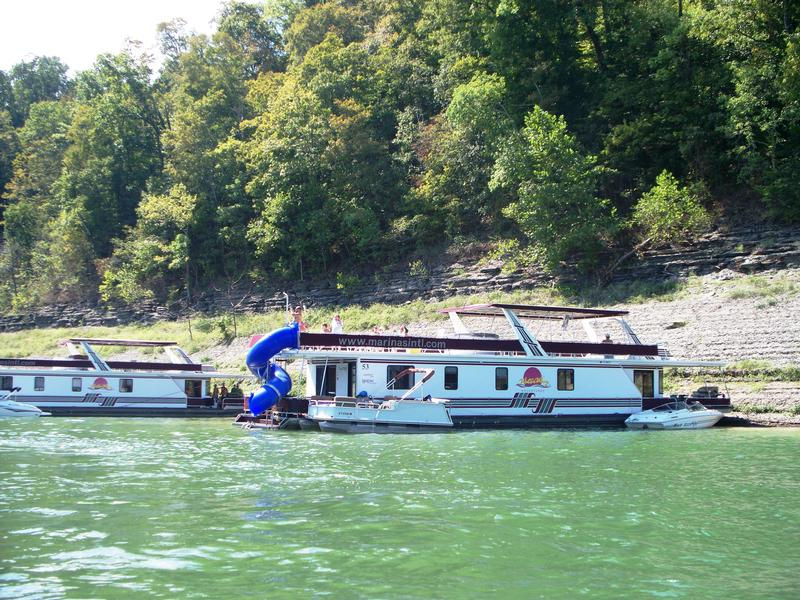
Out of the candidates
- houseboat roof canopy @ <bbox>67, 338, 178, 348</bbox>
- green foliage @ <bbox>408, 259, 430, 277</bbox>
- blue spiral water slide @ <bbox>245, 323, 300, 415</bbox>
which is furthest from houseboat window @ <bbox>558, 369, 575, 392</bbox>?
green foliage @ <bbox>408, 259, 430, 277</bbox>

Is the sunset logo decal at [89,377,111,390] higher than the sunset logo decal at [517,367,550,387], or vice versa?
the sunset logo decal at [517,367,550,387]

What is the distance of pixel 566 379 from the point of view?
28.4m

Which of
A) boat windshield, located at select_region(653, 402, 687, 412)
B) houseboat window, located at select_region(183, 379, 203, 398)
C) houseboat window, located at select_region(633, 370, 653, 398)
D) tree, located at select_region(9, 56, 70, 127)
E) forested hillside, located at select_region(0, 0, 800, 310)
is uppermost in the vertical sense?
tree, located at select_region(9, 56, 70, 127)

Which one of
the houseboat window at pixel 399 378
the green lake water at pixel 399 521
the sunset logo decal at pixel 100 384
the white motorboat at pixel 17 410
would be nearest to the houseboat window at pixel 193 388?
the sunset logo decal at pixel 100 384

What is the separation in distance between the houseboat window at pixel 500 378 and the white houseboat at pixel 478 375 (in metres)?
0.03

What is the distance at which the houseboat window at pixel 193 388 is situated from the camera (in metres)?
36.2

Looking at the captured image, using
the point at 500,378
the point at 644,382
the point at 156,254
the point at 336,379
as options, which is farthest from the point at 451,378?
the point at 156,254

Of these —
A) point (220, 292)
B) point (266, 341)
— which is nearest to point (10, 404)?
point (266, 341)

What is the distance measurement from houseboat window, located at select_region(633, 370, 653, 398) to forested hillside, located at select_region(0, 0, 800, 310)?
12.9 meters

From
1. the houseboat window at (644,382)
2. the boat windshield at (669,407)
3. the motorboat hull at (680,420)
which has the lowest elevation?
the motorboat hull at (680,420)

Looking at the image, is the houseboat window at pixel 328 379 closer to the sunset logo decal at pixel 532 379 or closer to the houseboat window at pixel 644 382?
the sunset logo decal at pixel 532 379

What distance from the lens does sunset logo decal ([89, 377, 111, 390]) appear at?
34.7 m

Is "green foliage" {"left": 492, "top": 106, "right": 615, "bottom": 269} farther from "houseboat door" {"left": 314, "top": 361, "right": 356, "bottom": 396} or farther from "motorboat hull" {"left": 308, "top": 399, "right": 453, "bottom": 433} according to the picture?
"motorboat hull" {"left": 308, "top": 399, "right": 453, "bottom": 433}

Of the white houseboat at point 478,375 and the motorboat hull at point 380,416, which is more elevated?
the white houseboat at point 478,375
